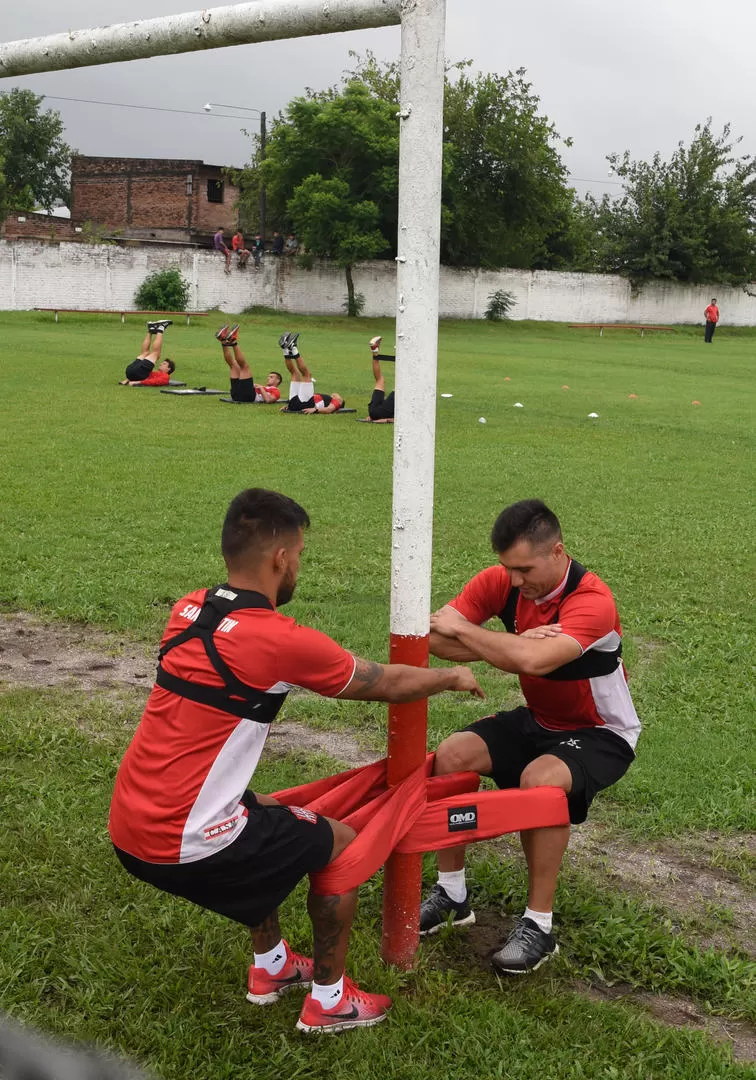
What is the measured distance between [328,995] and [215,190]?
5821 centimetres

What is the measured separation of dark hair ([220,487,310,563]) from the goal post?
0.32m

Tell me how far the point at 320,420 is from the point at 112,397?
142 inches

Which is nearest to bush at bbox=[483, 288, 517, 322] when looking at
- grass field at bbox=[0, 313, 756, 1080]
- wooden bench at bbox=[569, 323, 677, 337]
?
wooden bench at bbox=[569, 323, 677, 337]

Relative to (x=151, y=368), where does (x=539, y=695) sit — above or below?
below

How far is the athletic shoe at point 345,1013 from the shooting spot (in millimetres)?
3201

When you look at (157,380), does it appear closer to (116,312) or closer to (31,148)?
(116,312)

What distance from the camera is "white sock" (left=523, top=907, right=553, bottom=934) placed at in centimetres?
359

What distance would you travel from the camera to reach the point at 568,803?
12.0 ft

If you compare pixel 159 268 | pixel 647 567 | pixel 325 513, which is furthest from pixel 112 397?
pixel 159 268

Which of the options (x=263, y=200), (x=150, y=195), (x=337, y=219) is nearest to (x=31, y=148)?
(x=150, y=195)

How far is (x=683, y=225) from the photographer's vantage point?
167 feet

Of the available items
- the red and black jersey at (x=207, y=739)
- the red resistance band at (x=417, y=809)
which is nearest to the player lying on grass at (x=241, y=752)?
the red and black jersey at (x=207, y=739)

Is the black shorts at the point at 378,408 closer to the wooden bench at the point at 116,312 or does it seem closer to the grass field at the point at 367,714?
the grass field at the point at 367,714

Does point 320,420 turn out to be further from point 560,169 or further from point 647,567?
point 560,169
